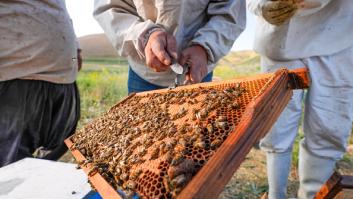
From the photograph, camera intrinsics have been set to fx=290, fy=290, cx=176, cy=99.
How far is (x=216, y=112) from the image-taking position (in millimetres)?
1301

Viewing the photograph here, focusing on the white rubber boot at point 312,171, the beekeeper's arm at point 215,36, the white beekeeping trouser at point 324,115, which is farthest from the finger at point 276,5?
the white rubber boot at point 312,171

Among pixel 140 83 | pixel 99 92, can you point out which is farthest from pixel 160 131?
pixel 99 92

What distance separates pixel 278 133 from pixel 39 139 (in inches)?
92.2

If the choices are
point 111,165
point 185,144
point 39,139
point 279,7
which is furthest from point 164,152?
point 39,139

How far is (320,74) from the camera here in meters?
2.66

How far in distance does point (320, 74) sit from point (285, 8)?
788mm

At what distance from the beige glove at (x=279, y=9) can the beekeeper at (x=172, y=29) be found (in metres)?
0.29

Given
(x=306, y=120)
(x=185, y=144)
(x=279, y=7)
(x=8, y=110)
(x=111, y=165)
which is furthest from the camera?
(x=306, y=120)

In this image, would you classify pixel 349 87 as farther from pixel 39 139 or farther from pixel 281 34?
pixel 39 139

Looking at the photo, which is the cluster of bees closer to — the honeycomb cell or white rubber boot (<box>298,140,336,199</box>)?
the honeycomb cell

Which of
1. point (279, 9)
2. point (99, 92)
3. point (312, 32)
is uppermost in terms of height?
point (279, 9)

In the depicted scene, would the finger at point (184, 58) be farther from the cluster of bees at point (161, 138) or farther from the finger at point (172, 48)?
the cluster of bees at point (161, 138)

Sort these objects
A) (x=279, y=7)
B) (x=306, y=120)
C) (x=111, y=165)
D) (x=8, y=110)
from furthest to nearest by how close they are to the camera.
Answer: (x=306, y=120)
(x=8, y=110)
(x=279, y=7)
(x=111, y=165)

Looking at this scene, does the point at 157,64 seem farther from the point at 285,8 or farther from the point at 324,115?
the point at 324,115
